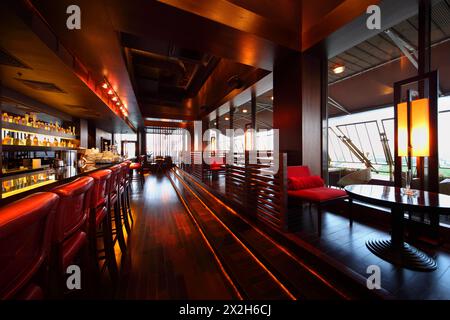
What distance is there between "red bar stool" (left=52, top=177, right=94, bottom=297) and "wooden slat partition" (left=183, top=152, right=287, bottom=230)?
2049 millimetres

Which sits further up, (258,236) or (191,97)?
(191,97)

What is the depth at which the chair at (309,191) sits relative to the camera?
2.32 meters

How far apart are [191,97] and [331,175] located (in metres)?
7.27

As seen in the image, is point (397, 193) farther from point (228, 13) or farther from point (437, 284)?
point (228, 13)

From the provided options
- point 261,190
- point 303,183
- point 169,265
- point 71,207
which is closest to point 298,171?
point 303,183

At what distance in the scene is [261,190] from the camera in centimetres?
281

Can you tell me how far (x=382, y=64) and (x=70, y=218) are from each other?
6.71 m

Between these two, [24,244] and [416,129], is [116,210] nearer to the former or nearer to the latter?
[24,244]

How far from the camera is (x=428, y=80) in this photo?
83.8 inches

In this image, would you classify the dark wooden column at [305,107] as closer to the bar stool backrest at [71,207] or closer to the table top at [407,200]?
the table top at [407,200]

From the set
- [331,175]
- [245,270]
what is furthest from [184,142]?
[245,270]

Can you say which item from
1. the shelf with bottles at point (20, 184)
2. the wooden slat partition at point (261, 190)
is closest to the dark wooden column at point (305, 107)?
the wooden slat partition at point (261, 190)
